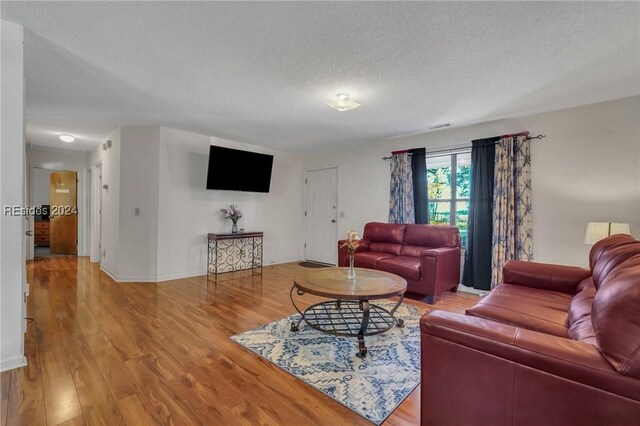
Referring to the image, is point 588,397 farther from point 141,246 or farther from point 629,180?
point 141,246

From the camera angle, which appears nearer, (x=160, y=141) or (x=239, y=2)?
(x=239, y=2)

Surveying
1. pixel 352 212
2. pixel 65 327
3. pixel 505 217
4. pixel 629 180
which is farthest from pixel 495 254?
pixel 65 327

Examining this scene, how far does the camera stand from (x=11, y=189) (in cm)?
196

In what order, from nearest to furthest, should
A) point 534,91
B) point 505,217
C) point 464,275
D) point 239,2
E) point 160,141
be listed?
point 239,2 → point 534,91 → point 505,217 → point 464,275 → point 160,141

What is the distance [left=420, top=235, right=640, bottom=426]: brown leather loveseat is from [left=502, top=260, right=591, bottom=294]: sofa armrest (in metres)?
0.92

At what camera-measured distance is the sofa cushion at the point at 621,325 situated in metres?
0.94

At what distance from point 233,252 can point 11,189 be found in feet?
11.1

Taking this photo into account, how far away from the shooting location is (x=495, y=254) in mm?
3699

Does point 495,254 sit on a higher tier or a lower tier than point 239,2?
lower

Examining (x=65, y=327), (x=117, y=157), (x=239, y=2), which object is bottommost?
(x=65, y=327)

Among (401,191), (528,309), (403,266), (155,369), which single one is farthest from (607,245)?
(155,369)

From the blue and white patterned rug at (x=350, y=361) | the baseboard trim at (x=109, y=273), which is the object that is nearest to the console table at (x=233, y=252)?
the baseboard trim at (x=109, y=273)

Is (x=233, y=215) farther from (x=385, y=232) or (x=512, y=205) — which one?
(x=512, y=205)

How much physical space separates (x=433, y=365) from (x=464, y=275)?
3.12m
